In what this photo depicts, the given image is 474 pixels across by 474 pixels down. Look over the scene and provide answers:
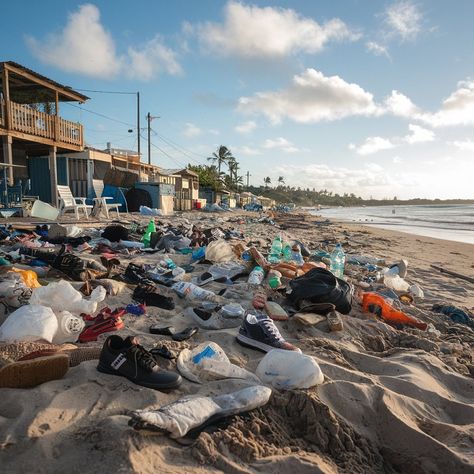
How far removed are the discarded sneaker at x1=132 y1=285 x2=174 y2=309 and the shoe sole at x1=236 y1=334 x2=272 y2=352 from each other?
0.94m

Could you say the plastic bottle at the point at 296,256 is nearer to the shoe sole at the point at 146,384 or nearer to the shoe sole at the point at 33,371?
the shoe sole at the point at 146,384

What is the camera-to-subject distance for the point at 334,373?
2.09 metres

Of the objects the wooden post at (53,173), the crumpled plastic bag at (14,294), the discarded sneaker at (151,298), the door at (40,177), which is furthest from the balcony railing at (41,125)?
the discarded sneaker at (151,298)

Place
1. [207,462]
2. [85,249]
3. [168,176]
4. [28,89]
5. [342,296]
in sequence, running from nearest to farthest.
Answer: [207,462], [342,296], [85,249], [28,89], [168,176]

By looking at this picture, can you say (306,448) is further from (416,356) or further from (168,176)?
(168,176)

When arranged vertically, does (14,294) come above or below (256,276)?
above

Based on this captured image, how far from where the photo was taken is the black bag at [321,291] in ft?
10.5

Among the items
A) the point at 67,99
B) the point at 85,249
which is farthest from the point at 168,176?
the point at 85,249

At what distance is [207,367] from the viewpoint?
1.91 metres

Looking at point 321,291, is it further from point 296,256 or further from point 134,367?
point 296,256

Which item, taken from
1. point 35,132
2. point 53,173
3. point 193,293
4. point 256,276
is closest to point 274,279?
point 256,276

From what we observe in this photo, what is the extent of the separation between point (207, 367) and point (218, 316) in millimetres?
988

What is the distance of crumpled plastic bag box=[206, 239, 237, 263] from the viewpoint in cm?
520

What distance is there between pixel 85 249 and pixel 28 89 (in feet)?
40.5
